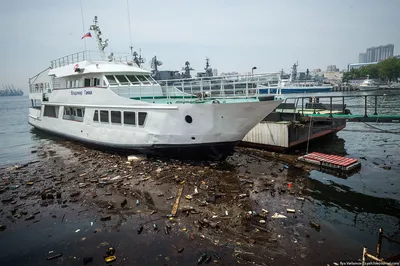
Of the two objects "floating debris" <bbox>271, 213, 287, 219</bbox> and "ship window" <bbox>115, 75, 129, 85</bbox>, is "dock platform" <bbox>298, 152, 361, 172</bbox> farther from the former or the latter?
"ship window" <bbox>115, 75, 129, 85</bbox>

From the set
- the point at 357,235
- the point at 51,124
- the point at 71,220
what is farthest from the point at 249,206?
the point at 51,124

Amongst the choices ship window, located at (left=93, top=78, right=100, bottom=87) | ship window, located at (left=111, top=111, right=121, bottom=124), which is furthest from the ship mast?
ship window, located at (left=111, top=111, right=121, bottom=124)

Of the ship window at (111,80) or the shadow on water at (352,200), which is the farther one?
the ship window at (111,80)

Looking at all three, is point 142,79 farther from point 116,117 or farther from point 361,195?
point 361,195

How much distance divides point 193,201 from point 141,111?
17.9 feet

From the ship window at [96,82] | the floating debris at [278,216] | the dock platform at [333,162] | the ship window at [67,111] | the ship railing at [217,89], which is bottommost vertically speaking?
the floating debris at [278,216]

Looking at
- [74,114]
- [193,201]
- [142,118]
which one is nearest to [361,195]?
[193,201]

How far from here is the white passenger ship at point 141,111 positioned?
33.1ft

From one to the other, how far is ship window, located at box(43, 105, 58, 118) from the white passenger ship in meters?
0.15

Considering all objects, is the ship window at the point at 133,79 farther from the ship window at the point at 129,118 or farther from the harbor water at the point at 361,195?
the harbor water at the point at 361,195

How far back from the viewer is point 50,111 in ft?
60.4

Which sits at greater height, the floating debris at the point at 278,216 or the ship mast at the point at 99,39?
the ship mast at the point at 99,39

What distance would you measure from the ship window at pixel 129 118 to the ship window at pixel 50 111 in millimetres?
8520

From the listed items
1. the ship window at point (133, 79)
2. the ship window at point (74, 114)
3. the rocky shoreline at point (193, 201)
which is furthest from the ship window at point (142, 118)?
the ship window at point (74, 114)
